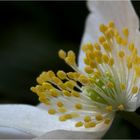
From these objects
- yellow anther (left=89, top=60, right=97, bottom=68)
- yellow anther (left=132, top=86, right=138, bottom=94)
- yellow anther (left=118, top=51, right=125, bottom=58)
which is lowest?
yellow anther (left=132, top=86, right=138, bottom=94)

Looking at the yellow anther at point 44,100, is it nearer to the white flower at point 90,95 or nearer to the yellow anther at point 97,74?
the white flower at point 90,95

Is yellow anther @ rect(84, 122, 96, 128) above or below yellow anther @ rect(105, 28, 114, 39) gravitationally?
below

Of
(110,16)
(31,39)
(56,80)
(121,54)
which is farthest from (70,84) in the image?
(31,39)

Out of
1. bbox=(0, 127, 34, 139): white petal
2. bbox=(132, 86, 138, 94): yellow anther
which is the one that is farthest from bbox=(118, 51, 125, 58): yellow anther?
bbox=(0, 127, 34, 139): white petal

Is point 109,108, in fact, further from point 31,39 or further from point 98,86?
point 31,39

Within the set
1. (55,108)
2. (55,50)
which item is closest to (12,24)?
(55,50)

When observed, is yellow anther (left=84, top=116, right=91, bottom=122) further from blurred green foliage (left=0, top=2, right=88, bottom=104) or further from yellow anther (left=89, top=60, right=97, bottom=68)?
blurred green foliage (left=0, top=2, right=88, bottom=104)

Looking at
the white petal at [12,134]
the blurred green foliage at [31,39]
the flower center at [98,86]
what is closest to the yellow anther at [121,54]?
the flower center at [98,86]

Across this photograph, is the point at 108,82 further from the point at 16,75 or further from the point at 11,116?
the point at 16,75
